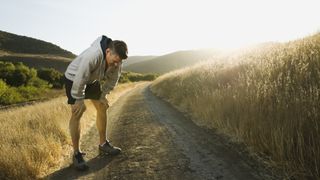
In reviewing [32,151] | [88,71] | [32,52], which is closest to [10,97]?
[32,151]

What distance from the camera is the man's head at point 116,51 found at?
17.9 feet

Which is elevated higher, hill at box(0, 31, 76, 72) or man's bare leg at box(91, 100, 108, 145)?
hill at box(0, 31, 76, 72)

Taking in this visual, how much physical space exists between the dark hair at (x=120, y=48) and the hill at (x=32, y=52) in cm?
8396

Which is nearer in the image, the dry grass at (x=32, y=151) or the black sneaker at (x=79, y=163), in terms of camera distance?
the dry grass at (x=32, y=151)

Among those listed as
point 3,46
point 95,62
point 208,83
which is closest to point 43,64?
point 3,46

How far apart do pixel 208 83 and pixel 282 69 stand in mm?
4948

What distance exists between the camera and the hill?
88.6m

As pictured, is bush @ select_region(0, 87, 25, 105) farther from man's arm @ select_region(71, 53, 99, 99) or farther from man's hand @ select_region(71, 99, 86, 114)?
man's arm @ select_region(71, 53, 99, 99)

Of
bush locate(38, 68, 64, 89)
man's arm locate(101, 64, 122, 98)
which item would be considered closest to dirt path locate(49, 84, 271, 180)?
man's arm locate(101, 64, 122, 98)

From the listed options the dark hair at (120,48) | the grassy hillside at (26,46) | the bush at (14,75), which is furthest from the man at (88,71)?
the grassy hillside at (26,46)

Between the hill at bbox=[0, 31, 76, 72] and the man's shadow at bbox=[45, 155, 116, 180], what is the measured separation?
83.2m

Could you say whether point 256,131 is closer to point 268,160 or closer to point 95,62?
point 268,160

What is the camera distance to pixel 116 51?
549cm

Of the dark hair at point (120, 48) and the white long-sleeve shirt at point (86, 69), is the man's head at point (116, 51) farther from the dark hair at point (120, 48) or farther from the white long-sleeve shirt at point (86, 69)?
the white long-sleeve shirt at point (86, 69)
